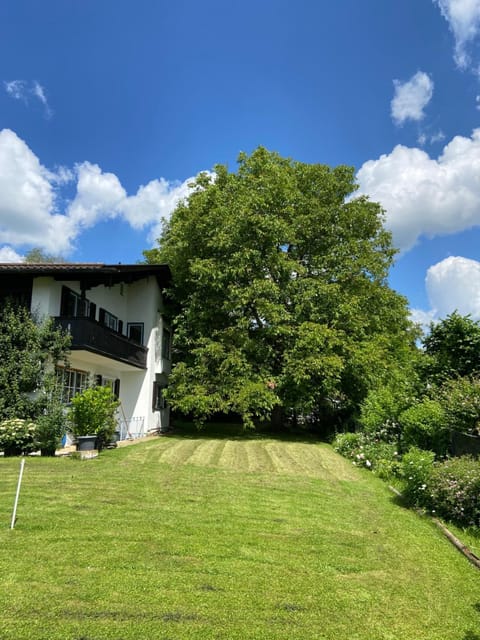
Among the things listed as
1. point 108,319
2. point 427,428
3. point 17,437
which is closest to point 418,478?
point 427,428

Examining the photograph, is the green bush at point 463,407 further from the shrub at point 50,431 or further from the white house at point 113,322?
the white house at point 113,322

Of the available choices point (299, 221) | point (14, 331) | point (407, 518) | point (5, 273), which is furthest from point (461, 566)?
point (299, 221)

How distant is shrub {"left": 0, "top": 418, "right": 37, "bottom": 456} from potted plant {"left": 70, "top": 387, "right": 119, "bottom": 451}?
1.16 metres

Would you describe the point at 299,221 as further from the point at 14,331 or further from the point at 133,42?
the point at 14,331

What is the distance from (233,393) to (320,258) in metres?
8.14

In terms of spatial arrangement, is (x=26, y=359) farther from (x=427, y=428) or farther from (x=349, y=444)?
(x=427, y=428)

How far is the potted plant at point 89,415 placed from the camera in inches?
495

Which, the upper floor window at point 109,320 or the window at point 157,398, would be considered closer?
the upper floor window at point 109,320

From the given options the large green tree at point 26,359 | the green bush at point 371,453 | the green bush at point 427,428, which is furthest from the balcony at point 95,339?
the green bush at point 427,428

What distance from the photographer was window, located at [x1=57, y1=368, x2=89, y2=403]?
15468 mm

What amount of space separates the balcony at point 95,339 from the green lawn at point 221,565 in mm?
5605

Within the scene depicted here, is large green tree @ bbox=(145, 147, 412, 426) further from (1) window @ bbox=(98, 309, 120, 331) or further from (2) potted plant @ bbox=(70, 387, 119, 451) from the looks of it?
(2) potted plant @ bbox=(70, 387, 119, 451)

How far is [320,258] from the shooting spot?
21703mm

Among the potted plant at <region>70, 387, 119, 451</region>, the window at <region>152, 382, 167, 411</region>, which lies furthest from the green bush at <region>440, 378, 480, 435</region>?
the window at <region>152, 382, 167, 411</region>
